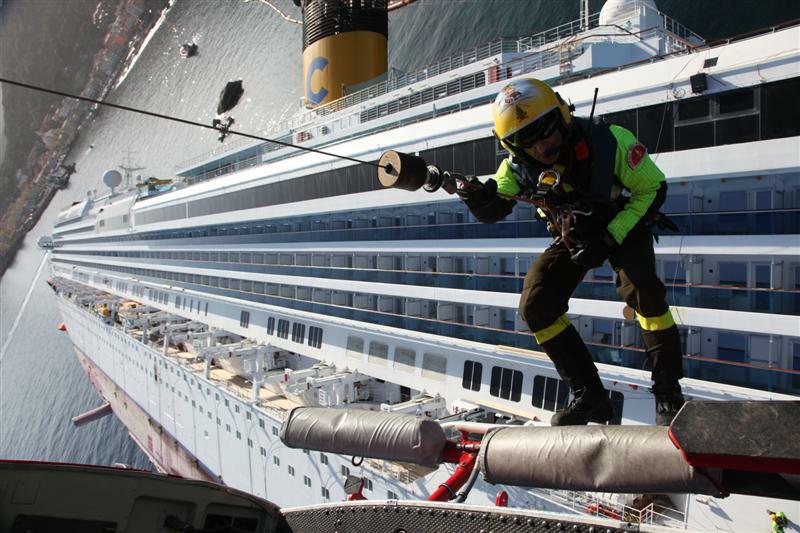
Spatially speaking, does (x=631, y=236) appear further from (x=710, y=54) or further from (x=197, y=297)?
(x=197, y=297)

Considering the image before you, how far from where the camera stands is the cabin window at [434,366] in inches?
395

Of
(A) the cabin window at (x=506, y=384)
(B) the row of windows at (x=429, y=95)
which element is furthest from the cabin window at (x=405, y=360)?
(B) the row of windows at (x=429, y=95)

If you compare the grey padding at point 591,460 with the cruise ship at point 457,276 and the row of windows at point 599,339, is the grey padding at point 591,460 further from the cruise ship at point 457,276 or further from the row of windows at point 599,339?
the row of windows at point 599,339

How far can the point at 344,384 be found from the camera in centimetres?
1156

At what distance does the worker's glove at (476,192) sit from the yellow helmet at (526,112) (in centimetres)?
33

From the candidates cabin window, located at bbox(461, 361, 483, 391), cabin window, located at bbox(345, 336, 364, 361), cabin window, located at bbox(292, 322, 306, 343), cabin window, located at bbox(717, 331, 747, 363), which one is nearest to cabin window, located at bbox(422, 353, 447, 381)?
cabin window, located at bbox(461, 361, 483, 391)

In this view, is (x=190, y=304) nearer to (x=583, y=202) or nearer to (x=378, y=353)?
(x=378, y=353)

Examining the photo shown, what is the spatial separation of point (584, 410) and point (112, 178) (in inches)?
1602

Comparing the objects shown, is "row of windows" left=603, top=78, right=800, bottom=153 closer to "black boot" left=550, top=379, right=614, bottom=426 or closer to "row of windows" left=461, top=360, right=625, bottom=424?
"row of windows" left=461, top=360, right=625, bottom=424

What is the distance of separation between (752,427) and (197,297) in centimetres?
2084

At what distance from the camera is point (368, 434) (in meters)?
2.78

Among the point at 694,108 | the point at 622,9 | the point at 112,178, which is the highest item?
the point at 112,178

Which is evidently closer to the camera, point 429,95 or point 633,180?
point 633,180

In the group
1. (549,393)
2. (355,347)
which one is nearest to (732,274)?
(549,393)
